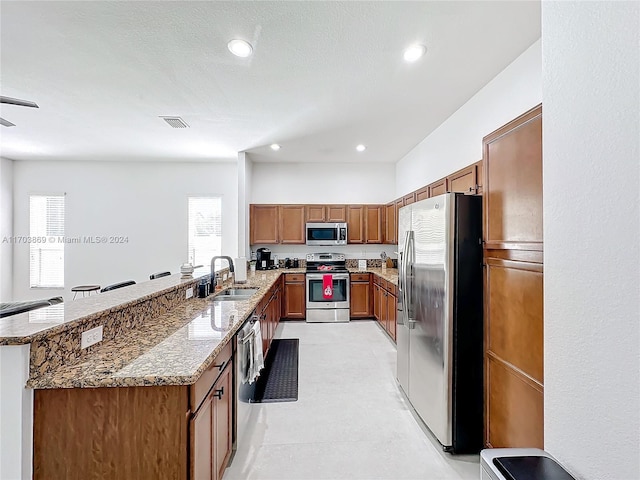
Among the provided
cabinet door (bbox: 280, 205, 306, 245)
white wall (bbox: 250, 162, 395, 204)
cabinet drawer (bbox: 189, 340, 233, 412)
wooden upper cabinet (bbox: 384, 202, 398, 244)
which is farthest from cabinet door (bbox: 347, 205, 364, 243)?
cabinet drawer (bbox: 189, 340, 233, 412)

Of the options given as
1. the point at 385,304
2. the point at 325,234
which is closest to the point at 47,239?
the point at 325,234

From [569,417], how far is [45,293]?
23.6 feet

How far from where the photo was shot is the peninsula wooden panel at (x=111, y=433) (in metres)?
1.20

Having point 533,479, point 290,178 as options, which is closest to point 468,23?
point 533,479

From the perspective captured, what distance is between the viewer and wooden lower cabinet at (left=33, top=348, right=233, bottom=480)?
3.93 ft

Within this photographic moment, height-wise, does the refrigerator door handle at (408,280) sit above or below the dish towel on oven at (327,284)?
above

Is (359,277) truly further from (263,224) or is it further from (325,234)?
(263,224)

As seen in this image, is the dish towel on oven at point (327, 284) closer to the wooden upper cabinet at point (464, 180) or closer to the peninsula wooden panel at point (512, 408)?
the wooden upper cabinet at point (464, 180)

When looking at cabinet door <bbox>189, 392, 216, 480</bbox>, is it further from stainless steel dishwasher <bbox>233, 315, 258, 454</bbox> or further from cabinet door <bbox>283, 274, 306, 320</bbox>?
cabinet door <bbox>283, 274, 306, 320</bbox>

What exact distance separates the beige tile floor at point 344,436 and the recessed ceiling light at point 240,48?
113 inches

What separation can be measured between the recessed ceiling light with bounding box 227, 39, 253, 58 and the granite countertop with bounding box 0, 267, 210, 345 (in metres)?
1.87

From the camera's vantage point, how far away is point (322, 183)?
559 cm

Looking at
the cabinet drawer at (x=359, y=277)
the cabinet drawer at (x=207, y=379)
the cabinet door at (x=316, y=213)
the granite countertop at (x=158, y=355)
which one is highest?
the cabinet door at (x=316, y=213)

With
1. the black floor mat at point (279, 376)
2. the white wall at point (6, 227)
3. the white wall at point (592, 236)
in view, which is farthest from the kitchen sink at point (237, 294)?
the white wall at point (6, 227)
